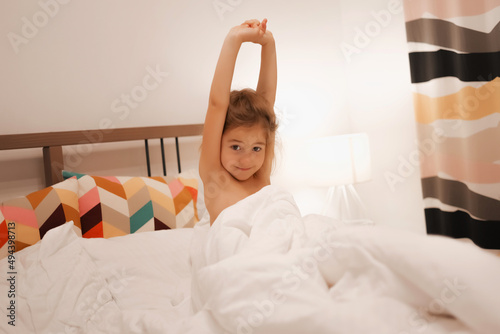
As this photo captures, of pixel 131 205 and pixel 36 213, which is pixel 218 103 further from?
pixel 36 213

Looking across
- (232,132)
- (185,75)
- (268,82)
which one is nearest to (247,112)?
(232,132)

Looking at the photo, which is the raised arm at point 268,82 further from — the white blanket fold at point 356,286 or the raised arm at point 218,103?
the white blanket fold at point 356,286

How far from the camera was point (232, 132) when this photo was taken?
1390 millimetres

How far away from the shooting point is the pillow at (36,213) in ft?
4.36

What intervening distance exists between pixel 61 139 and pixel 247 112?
0.77m

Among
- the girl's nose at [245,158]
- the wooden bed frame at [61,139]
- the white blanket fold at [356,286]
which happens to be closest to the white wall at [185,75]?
the wooden bed frame at [61,139]

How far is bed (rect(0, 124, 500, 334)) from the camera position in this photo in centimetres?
64

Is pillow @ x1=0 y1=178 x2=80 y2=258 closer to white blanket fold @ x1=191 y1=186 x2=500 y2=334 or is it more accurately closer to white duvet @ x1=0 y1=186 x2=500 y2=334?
white duvet @ x1=0 y1=186 x2=500 y2=334

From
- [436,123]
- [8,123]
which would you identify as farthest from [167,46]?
[436,123]

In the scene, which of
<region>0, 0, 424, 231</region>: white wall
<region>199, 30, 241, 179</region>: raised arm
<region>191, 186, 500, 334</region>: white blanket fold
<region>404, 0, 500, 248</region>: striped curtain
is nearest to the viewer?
<region>191, 186, 500, 334</region>: white blanket fold

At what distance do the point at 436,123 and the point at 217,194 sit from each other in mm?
1524

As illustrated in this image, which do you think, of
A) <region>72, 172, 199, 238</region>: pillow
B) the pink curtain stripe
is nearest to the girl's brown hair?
<region>72, 172, 199, 238</region>: pillow

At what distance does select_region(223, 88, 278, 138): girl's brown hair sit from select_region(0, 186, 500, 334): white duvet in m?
0.31

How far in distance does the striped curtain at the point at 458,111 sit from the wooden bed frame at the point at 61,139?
4.78 feet
